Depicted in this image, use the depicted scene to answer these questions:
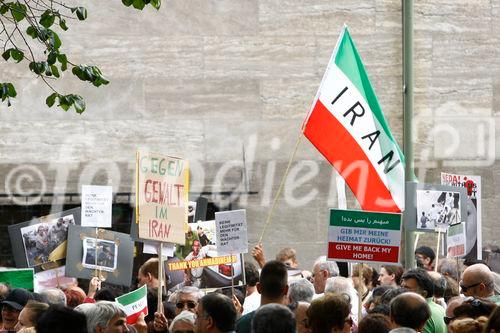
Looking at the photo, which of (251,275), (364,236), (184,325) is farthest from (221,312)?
(251,275)

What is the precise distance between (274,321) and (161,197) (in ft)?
14.2

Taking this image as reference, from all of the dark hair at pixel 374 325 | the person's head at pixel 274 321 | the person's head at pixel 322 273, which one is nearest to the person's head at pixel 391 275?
the person's head at pixel 322 273

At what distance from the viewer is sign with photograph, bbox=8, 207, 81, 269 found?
46.9 feet

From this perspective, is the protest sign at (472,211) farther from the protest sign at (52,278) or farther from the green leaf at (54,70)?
the green leaf at (54,70)

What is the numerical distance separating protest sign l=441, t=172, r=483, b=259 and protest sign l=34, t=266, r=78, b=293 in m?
4.11

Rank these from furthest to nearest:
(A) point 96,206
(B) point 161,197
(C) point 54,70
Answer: (A) point 96,206 < (B) point 161,197 < (C) point 54,70

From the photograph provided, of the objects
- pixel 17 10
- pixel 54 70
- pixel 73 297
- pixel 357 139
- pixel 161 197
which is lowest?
pixel 73 297

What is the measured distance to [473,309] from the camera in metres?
9.21

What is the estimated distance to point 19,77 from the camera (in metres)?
17.8

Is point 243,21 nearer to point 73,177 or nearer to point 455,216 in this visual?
point 73,177

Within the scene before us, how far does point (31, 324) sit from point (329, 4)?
30.8ft

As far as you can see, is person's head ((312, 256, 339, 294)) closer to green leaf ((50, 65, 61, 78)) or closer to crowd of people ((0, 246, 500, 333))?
crowd of people ((0, 246, 500, 333))

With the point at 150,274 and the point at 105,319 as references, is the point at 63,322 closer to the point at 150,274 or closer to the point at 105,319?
the point at 105,319

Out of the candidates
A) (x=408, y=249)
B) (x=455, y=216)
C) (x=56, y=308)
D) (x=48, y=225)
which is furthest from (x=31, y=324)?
(x=408, y=249)
